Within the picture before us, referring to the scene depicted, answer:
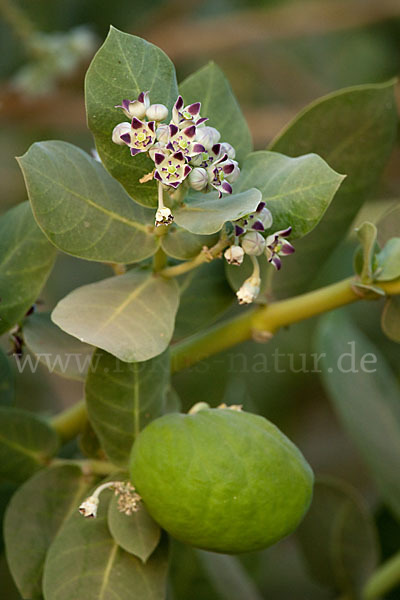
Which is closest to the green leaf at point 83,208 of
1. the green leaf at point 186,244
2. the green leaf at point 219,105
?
the green leaf at point 186,244

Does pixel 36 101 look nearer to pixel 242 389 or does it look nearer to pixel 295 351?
pixel 295 351

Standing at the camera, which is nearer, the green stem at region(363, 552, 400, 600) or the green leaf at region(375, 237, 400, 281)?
the green leaf at region(375, 237, 400, 281)

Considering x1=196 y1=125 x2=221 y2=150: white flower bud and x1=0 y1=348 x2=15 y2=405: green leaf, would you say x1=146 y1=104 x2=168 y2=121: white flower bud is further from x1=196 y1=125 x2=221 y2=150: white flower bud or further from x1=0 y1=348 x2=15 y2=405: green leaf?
x1=0 y1=348 x2=15 y2=405: green leaf

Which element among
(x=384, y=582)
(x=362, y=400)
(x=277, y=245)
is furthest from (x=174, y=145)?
(x=384, y=582)

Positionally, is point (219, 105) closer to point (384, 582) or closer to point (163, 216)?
point (163, 216)

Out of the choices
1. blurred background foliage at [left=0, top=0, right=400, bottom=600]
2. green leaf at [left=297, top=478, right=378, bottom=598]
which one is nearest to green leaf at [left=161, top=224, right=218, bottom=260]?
green leaf at [left=297, top=478, right=378, bottom=598]

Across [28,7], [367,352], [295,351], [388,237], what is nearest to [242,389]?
[367,352]

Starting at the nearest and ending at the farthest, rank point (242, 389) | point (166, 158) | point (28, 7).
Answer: point (166, 158), point (242, 389), point (28, 7)
